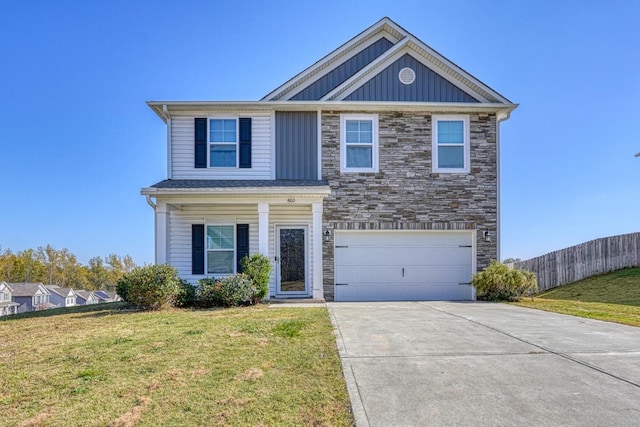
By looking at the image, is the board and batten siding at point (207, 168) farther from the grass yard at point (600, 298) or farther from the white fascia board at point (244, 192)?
the grass yard at point (600, 298)

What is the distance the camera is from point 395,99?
41.0 ft

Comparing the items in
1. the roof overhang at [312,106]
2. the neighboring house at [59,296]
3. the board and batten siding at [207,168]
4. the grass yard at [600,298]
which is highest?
the roof overhang at [312,106]

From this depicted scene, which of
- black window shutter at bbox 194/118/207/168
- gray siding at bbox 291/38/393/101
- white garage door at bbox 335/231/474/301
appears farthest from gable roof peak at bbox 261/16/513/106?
white garage door at bbox 335/231/474/301

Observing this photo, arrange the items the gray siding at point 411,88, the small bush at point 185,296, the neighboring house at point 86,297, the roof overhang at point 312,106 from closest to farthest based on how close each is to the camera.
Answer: the small bush at point 185,296, the roof overhang at point 312,106, the gray siding at point 411,88, the neighboring house at point 86,297

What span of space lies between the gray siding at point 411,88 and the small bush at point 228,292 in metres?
6.74

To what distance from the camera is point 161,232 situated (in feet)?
35.4

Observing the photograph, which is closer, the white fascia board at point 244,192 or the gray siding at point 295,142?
the white fascia board at point 244,192

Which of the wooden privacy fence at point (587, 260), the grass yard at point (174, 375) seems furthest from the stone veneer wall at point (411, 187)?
the wooden privacy fence at point (587, 260)

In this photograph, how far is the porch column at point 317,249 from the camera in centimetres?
1099

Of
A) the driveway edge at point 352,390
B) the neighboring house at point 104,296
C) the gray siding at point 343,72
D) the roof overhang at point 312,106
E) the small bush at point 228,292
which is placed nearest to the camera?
the driveway edge at point 352,390

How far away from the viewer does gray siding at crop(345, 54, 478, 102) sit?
1246 centimetres

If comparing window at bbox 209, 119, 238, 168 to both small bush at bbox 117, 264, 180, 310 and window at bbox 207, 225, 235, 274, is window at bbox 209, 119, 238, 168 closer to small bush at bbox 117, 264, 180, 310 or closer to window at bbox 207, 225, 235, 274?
window at bbox 207, 225, 235, 274

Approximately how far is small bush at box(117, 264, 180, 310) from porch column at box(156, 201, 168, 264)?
1125mm

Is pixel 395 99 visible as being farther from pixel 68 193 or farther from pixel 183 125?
pixel 68 193
